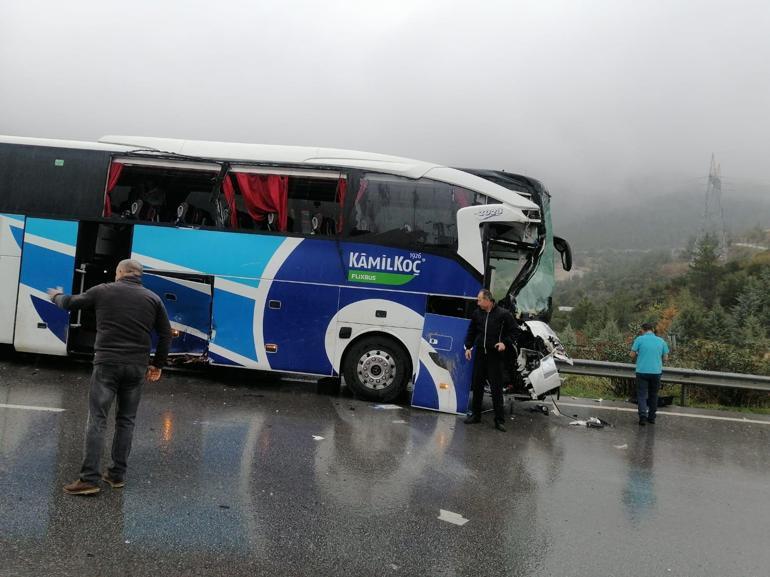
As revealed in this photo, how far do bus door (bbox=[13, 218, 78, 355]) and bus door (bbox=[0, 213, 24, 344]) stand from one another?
8cm

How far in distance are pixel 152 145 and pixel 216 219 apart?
1.72m

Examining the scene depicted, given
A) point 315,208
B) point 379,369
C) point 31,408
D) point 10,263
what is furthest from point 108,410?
point 10,263

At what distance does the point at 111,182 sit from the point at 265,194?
241 centimetres

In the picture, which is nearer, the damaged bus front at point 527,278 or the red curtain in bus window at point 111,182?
the damaged bus front at point 527,278

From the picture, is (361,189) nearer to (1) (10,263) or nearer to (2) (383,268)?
(2) (383,268)

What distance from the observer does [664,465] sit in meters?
7.48

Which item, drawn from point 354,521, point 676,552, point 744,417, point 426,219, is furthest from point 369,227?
point 744,417

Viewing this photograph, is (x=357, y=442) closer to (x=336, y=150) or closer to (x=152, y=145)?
(x=336, y=150)

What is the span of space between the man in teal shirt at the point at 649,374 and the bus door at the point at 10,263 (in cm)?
954

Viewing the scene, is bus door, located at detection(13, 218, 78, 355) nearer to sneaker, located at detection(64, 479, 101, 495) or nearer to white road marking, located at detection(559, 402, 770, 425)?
sneaker, located at detection(64, 479, 101, 495)

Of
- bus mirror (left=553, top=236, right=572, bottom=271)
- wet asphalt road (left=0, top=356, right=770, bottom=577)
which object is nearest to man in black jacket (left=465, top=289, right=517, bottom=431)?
wet asphalt road (left=0, top=356, right=770, bottom=577)

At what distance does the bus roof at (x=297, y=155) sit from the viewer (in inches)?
373

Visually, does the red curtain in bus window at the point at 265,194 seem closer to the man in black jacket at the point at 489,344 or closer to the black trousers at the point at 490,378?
the man in black jacket at the point at 489,344

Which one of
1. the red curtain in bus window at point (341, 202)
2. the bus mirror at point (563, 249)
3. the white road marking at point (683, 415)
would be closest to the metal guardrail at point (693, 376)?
the white road marking at point (683, 415)
